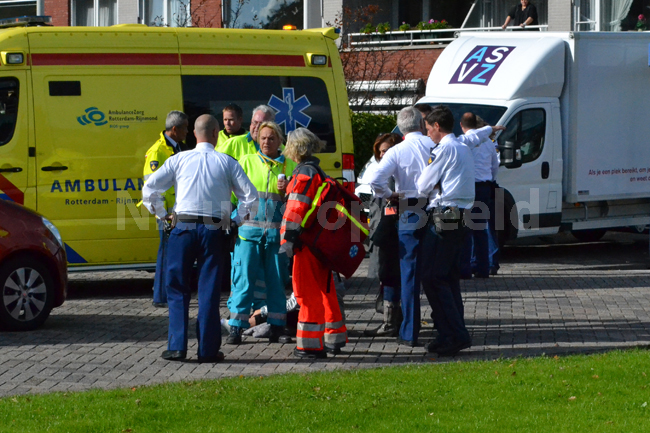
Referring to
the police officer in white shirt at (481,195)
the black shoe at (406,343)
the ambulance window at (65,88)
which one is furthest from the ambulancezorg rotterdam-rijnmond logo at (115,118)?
the black shoe at (406,343)

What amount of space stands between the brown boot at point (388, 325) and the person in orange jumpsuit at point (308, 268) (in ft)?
2.81

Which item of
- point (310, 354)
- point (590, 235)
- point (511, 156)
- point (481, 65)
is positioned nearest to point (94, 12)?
point (481, 65)

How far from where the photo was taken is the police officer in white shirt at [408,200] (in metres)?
7.99

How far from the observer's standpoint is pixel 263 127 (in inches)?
318

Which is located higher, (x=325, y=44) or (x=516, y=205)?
(x=325, y=44)

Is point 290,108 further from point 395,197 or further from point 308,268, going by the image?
point 308,268

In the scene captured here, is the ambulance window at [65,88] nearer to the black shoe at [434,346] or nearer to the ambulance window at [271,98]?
the ambulance window at [271,98]

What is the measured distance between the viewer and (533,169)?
1380 centimetres

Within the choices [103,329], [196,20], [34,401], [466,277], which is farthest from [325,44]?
[196,20]

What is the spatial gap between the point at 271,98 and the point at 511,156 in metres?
3.90

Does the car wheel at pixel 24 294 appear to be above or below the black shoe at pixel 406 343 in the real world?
above

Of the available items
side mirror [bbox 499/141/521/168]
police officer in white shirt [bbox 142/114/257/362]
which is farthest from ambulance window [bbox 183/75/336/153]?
police officer in white shirt [bbox 142/114/257/362]

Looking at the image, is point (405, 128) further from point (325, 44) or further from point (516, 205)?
point (516, 205)

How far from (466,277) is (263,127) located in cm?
437
